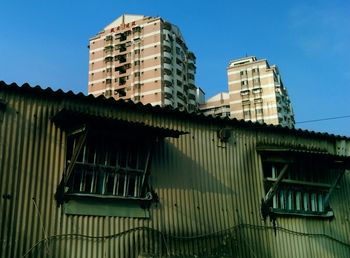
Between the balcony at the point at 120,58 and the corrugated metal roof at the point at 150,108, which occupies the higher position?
the balcony at the point at 120,58

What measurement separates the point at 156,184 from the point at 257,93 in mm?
75887

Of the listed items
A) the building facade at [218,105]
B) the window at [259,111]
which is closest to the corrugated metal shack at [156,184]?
the window at [259,111]

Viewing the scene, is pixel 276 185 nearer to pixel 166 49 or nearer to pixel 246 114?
pixel 166 49

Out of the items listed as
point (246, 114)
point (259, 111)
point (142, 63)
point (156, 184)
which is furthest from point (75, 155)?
Answer: point (246, 114)

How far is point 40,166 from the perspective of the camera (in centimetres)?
963

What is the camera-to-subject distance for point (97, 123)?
9766mm

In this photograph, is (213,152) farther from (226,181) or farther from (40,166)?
(40,166)

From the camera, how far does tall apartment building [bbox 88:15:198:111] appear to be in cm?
7344

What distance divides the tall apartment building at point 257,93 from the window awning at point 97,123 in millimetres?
72092

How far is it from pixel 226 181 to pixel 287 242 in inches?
105

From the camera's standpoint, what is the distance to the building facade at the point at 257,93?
83.3 meters

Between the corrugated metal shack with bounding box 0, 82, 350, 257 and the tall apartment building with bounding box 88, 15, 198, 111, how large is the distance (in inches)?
2277

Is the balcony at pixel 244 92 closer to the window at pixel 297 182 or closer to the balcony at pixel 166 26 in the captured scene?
the balcony at pixel 166 26

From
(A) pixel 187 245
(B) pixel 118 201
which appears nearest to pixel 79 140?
(B) pixel 118 201
